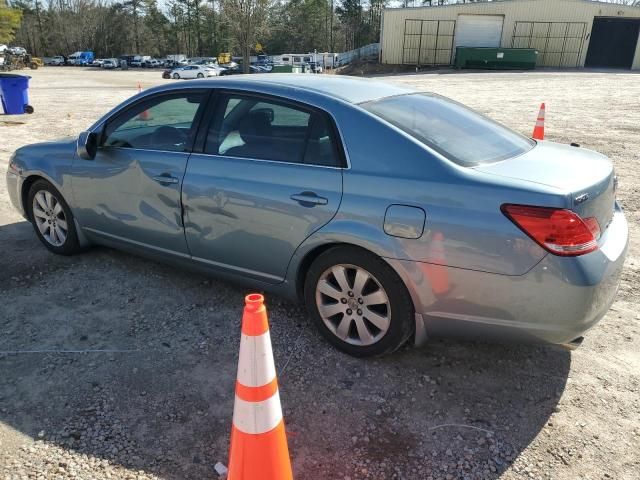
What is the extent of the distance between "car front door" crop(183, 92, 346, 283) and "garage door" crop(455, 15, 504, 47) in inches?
1651

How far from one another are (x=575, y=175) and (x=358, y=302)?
134 centimetres

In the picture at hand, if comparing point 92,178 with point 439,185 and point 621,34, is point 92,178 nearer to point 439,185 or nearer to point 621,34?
point 439,185

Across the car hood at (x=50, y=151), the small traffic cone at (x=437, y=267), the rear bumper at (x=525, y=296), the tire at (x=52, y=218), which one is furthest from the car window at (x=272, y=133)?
the tire at (x=52, y=218)

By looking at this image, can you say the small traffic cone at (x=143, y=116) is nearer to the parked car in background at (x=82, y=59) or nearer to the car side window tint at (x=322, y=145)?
the car side window tint at (x=322, y=145)

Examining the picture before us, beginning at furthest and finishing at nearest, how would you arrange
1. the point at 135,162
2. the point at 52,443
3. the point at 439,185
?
the point at 135,162
the point at 439,185
the point at 52,443

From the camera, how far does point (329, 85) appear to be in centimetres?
337

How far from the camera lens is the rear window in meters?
2.91

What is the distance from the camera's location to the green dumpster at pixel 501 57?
1501 inches

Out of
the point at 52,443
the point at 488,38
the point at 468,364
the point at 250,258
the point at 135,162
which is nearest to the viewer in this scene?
the point at 52,443

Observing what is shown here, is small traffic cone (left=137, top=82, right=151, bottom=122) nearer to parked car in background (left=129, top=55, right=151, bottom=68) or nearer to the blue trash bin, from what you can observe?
the blue trash bin

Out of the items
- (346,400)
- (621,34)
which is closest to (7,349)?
(346,400)

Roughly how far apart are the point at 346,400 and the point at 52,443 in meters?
1.45

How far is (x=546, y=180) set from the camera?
8.56 ft

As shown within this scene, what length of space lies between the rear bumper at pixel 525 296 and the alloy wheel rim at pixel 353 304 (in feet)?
0.72
